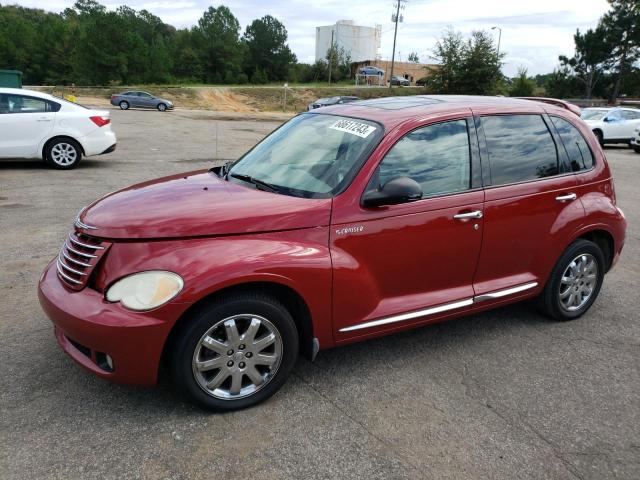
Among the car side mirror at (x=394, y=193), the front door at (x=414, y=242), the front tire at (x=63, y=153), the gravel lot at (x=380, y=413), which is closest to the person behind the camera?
the gravel lot at (x=380, y=413)

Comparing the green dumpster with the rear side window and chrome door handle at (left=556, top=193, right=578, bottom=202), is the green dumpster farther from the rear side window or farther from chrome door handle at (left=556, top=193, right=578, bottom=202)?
chrome door handle at (left=556, top=193, right=578, bottom=202)

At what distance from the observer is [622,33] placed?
55.7m

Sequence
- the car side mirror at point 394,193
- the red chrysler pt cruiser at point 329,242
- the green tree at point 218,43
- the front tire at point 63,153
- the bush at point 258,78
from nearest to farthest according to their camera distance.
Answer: the red chrysler pt cruiser at point 329,242, the car side mirror at point 394,193, the front tire at point 63,153, the green tree at point 218,43, the bush at point 258,78

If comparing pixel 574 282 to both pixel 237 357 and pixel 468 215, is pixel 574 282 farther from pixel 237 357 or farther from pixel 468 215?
pixel 237 357

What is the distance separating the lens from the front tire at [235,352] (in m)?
2.86

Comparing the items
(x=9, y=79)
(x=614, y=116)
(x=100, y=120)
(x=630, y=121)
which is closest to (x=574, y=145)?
(x=100, y=120)

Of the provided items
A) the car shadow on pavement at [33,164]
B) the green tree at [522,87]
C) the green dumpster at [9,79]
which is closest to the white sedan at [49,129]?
the car shadow on pavement at [33,164]

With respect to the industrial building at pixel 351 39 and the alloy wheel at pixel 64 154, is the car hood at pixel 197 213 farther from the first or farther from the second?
the industrial building at pixel 351 39

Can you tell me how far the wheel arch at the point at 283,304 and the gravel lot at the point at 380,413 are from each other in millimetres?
331

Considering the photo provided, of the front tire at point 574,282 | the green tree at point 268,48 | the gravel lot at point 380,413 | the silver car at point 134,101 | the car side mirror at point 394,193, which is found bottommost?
the silver car at point 134,101

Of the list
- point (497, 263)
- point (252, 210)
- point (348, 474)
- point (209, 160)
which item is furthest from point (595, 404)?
point (209, 160)

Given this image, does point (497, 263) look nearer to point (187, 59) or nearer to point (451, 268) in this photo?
point (451, 268)

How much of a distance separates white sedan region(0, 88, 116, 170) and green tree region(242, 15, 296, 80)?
8622 cm

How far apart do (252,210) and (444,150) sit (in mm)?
1435
